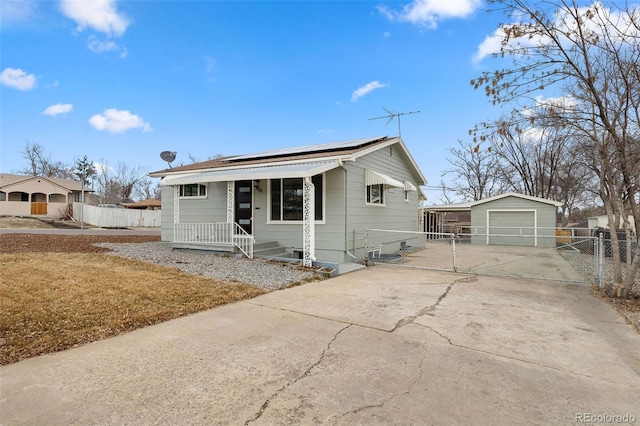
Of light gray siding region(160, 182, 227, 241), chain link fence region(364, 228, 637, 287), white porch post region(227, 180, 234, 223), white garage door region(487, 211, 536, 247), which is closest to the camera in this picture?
chain link fence region(364, 228, 637, 287)

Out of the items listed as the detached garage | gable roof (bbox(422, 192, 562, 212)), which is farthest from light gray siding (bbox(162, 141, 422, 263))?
gable roof (bbox(422, 192, 562, 212))

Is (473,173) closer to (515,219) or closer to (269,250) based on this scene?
(515,219)

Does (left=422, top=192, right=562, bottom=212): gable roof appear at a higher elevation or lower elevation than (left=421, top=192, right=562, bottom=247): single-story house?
higher

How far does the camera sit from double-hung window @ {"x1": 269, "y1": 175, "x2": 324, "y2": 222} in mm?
9164

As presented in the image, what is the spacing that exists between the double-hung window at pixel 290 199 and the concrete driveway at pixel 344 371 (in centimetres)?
471

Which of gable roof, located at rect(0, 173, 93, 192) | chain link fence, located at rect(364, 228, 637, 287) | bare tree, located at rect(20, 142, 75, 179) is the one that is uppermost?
bare tree, located at rect(20, 142, 75, 179)

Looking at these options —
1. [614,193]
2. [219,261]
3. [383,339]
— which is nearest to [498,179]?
[614,193]

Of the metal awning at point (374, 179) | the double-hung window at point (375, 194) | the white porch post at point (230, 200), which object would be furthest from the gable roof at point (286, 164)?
the double-hung window at point (375, 194)

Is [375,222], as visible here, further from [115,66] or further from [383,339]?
[115,66]

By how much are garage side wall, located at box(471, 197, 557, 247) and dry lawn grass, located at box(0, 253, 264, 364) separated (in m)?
15.1

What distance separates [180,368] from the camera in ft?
9.48

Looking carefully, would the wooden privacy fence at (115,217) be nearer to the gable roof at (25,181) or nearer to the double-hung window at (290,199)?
the gable roof at (25,181)

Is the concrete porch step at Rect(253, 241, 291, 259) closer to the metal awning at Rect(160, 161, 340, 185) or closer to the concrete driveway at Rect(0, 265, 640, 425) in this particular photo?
the metal awning at Rect(160, 161, 340, 185)

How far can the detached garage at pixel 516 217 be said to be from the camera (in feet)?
53.8
